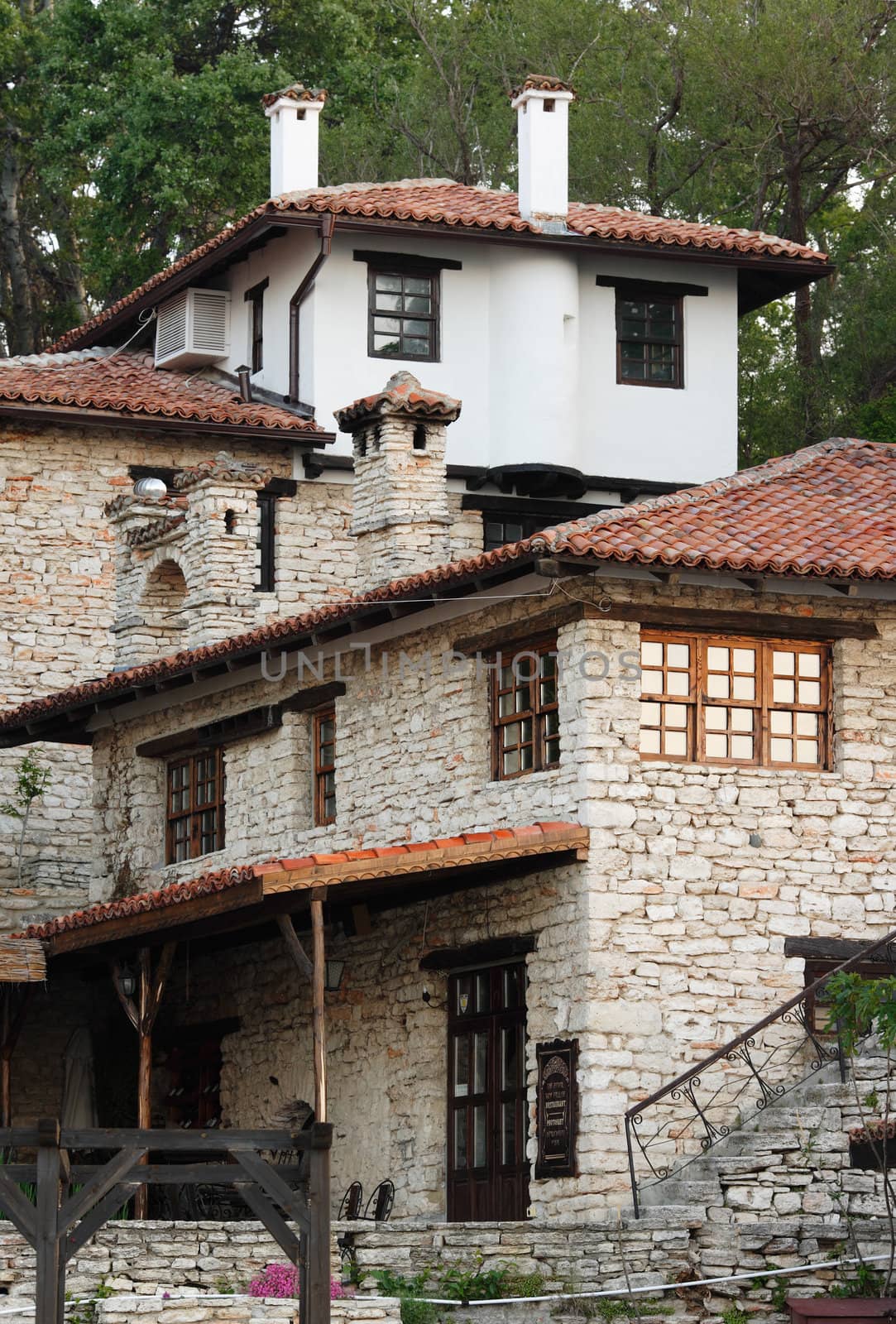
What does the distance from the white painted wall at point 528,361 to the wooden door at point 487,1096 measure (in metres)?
9.46

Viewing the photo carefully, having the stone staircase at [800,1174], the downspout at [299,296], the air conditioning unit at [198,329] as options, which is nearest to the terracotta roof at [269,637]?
the stone staircase at [800,1174]

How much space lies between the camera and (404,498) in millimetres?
21688

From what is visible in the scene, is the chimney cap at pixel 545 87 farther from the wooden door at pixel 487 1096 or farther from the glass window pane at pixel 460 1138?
the glass window pane at pixel 460 1138

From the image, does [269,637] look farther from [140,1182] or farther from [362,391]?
[140,1182]

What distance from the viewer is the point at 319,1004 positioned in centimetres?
1669

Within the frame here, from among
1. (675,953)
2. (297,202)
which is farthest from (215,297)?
(675,953)

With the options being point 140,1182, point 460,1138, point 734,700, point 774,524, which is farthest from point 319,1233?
point 774,524

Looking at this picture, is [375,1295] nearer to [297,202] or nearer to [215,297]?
[297,202]

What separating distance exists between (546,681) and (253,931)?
4.24 metres

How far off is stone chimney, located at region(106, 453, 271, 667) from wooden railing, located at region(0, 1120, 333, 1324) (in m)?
10.7

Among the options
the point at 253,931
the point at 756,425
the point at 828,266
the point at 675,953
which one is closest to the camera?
the point at 675,953

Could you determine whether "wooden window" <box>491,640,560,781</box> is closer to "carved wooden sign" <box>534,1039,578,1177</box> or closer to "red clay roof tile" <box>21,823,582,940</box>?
"red clay roof tile" <box>21,823,582,940</box>

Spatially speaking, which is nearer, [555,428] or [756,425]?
[555,428]

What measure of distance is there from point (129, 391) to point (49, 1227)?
15678mm
